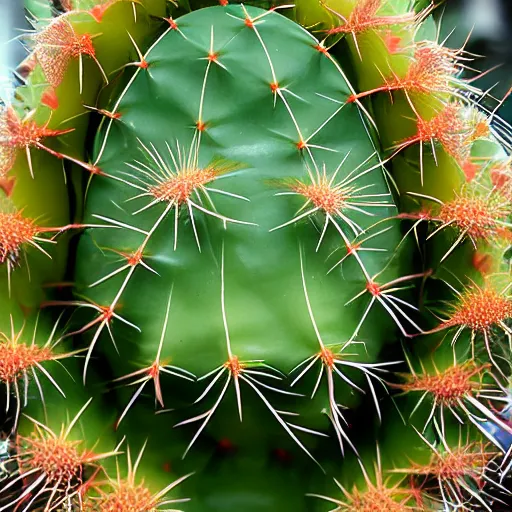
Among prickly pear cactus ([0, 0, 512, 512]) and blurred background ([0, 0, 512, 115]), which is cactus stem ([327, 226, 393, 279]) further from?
blurred background ([0, 0, 512, 115])

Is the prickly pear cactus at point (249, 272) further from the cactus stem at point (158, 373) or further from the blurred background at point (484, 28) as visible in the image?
the blurred background at point (484, 28)

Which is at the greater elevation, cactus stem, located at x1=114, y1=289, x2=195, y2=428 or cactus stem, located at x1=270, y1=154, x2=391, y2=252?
cactus stem, located at x1=270, y1=154, x2=391, y2=252

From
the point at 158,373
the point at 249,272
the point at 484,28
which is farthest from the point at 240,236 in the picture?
the point at 484,28

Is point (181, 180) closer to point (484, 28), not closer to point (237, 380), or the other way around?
point (237, 380)

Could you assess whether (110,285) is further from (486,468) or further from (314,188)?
(486,468)

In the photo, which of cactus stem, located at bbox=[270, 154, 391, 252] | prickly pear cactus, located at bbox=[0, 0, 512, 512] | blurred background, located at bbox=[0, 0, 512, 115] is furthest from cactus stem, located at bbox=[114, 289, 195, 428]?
blurred background, located at bbox=[0, 0, 512, 115]

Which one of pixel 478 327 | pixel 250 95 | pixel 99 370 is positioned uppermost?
pixel 250 95

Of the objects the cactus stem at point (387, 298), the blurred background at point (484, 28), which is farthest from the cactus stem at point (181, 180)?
the blurred background at point (484, 28)

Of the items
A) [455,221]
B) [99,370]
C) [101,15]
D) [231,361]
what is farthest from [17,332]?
[455,221]
